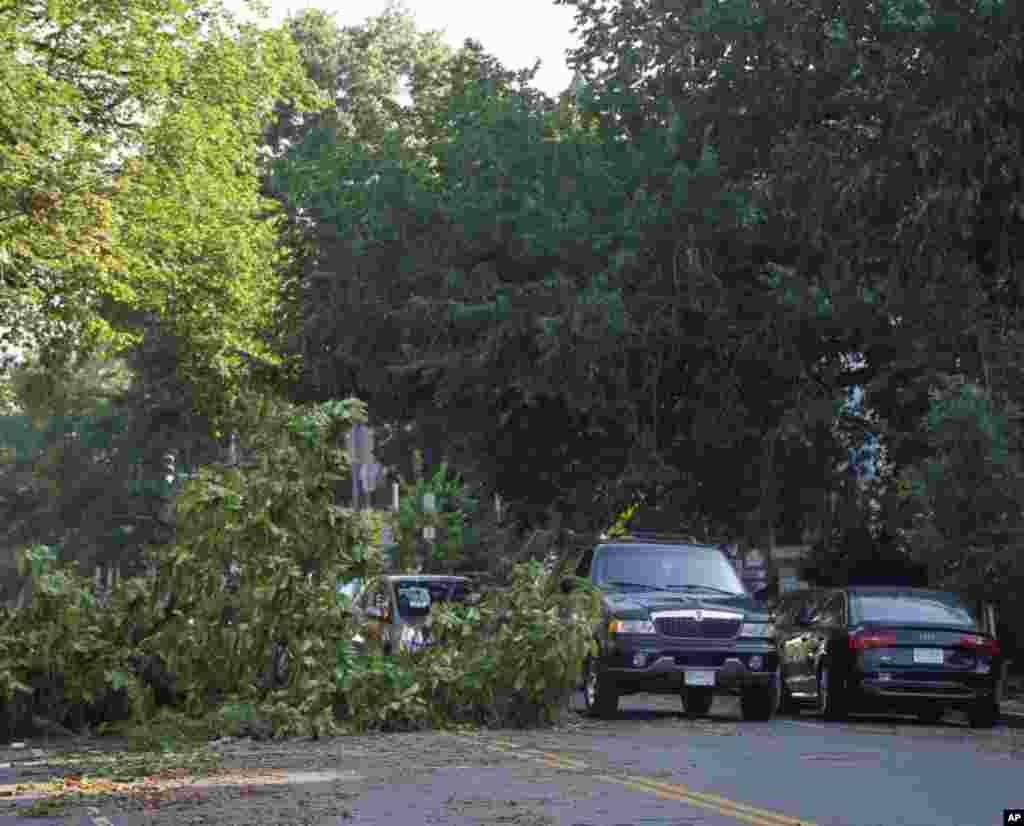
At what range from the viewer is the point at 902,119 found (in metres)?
35.1

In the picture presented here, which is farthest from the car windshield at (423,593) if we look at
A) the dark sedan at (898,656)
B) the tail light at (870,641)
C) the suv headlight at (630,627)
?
the tail light at (870,641)

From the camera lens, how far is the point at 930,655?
2538 cm

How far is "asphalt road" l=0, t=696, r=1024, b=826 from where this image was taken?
13828mm

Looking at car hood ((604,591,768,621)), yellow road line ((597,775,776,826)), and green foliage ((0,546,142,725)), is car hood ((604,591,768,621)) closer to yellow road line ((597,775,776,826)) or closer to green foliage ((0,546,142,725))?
green foliage ((0,546,142,725))

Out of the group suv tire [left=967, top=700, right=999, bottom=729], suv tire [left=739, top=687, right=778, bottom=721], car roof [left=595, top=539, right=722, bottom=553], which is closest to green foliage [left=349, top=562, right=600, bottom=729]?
car roof [left=595, top=539, right=722, bottom=553]

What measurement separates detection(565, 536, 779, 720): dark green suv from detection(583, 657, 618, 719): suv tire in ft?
0.04

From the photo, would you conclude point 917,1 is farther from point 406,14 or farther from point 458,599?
point 406,14

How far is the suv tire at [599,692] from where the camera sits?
24469 millimetres

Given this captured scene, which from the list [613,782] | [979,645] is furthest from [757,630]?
[613,782]

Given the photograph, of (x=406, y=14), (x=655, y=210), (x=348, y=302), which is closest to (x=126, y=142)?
(x=348, y=302)

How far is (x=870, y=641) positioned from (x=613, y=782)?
10124mm

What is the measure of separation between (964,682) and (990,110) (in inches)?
465

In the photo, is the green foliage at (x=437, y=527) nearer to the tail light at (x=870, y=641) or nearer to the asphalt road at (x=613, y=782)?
the tail light at (x=870, y=641)

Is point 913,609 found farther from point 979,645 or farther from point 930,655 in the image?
point 979,645
